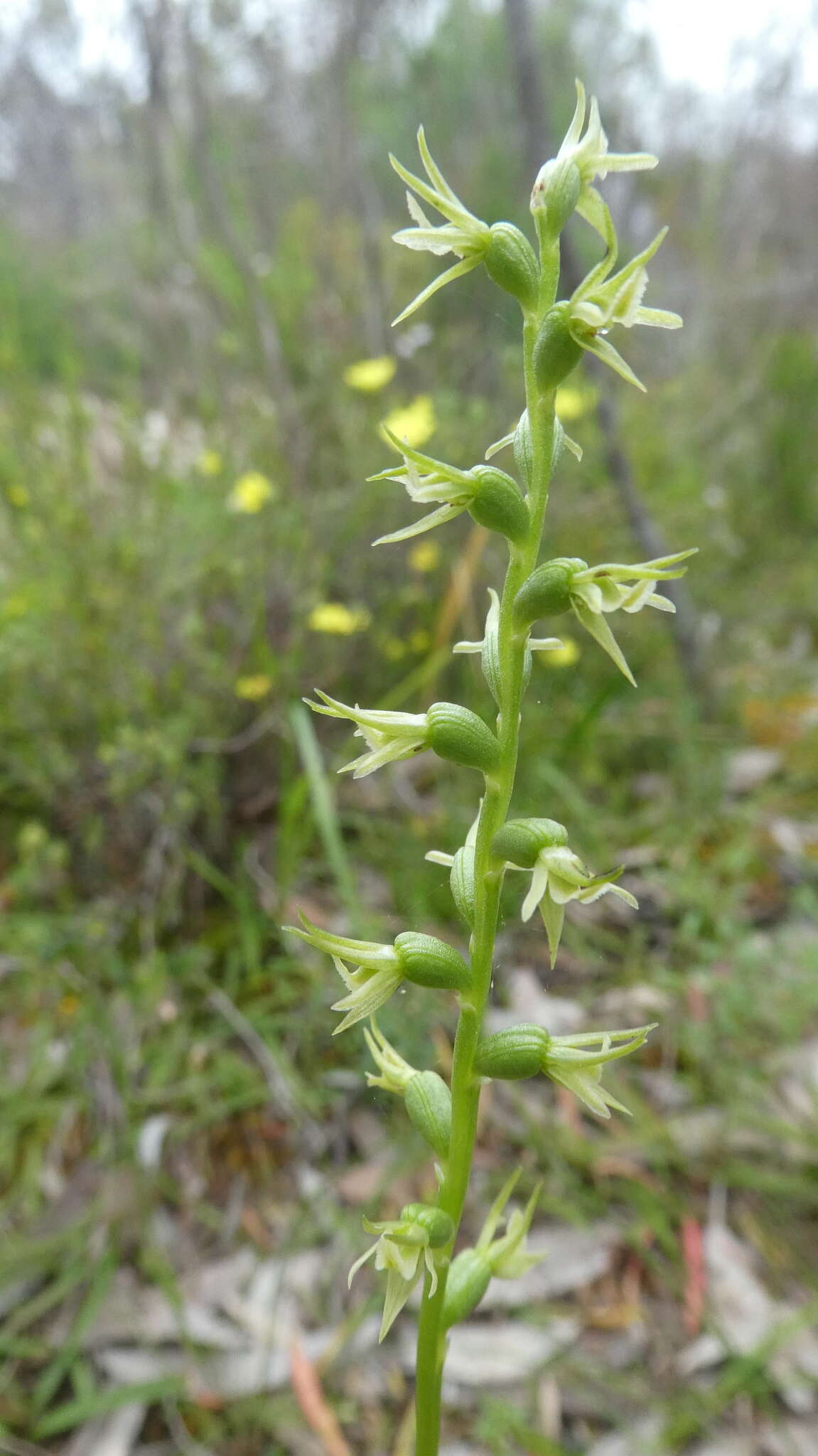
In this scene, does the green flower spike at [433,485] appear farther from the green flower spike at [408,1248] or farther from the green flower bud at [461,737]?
the green flower spike at [408,1248]

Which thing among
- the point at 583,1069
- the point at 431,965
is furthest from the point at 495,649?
the point at 583,1069

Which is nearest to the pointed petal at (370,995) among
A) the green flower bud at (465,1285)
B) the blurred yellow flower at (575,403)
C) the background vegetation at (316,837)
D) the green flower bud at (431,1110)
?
the green flower bud at (431,1110)

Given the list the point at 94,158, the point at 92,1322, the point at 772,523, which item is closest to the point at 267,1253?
the point at 92,1322

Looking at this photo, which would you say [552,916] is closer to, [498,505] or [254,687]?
[498,505]

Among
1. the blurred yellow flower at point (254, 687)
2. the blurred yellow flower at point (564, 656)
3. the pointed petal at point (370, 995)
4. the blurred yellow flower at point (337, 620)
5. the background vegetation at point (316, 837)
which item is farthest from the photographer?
the blurred yellow flower at point (564, 656)

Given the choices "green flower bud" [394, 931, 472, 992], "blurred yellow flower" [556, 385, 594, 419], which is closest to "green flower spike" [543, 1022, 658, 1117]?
"green flower bud" [394, 931, 472, 992]

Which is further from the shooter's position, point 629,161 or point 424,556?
point 424,556
